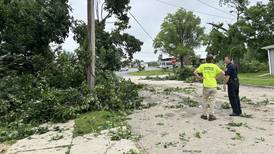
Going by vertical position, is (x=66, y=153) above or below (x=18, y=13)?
below

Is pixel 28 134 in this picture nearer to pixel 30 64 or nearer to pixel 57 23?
pixel 30 64

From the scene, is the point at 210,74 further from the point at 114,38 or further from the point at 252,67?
the point at 252,67

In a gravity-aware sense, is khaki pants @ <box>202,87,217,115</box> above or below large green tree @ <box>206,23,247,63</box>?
below

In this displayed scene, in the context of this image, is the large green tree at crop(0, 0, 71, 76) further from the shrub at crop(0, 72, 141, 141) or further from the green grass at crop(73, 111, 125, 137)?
the green grass at crop(73, 111, 125, 137)

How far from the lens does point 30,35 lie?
17.7 metres

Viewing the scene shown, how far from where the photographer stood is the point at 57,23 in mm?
18938

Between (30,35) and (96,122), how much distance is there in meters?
9.00

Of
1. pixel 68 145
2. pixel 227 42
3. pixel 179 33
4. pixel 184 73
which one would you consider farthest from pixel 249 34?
pixel 68 145

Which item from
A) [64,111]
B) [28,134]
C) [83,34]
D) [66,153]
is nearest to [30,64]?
[83,34]

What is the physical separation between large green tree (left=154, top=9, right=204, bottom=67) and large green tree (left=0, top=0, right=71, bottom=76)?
54.5 m

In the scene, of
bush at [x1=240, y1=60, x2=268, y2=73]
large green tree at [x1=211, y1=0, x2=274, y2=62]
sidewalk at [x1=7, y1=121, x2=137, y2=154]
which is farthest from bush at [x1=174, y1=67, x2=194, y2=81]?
sidewalk at [x1=7, y1=121, x2=137, y2=154]

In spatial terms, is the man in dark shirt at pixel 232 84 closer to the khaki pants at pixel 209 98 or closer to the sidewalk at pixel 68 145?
the khaki pants at pixel 209 98

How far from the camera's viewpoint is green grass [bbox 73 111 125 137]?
9259 millimetres

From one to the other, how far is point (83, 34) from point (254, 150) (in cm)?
1684
